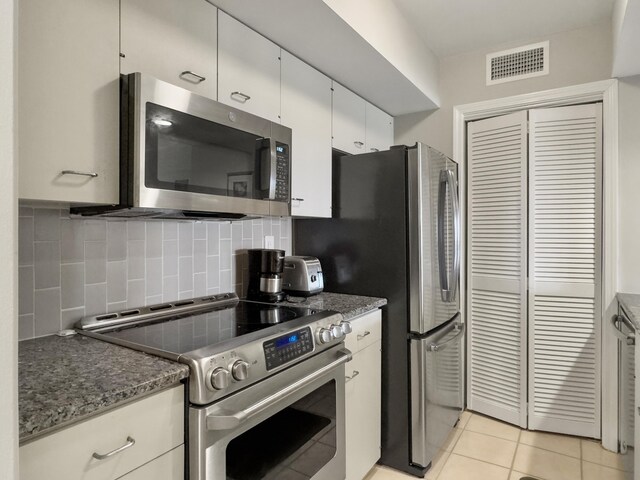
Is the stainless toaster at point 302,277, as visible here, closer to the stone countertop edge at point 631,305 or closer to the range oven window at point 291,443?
the range oven window at point 291,443

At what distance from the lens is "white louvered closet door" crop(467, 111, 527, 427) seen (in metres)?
2.65

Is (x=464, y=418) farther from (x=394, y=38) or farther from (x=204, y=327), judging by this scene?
(x=394, y=38)

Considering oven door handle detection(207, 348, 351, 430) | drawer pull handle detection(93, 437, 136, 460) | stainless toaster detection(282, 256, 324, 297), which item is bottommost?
oven door handle detection(207, 348, 351, 430)

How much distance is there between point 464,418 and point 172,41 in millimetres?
2838

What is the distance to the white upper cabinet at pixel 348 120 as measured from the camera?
7.93ft

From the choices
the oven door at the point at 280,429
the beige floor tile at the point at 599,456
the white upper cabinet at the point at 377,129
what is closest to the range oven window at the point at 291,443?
the oven door at the point at 280,429

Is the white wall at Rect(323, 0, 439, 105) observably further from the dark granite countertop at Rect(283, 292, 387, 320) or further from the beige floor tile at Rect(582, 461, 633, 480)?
the beige floor tile at Rect(582, 461, 633, 480)

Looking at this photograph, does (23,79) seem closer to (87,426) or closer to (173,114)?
(173,114)

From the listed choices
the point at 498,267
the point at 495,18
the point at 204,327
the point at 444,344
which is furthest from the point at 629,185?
the point at 204,327

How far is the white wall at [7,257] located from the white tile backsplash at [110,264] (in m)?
0.87

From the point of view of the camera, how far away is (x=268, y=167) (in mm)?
1708

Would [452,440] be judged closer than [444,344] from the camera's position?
No

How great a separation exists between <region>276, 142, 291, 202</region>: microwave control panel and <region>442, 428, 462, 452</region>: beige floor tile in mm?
1804

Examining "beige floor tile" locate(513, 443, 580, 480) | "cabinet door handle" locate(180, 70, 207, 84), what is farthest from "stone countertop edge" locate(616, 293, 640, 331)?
"cabinet door handle" locate(180, 70, 207, 84)
